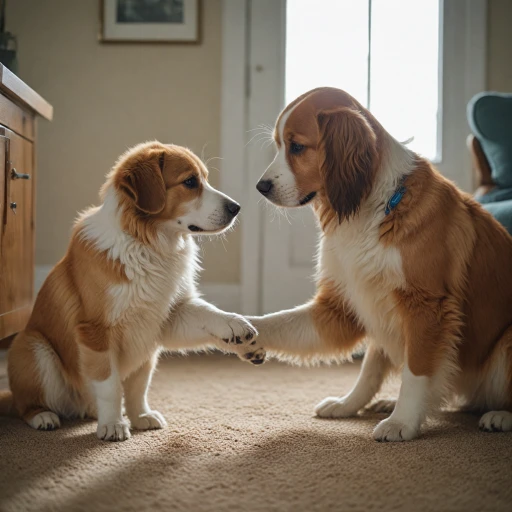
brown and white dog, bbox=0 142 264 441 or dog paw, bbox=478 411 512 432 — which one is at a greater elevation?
brown and white dog, bbox=0 142 264 441

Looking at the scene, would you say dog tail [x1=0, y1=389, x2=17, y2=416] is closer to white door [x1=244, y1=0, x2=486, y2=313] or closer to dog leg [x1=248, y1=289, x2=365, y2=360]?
dog leg [x1=248, y1=289, x2=365, y2=360]

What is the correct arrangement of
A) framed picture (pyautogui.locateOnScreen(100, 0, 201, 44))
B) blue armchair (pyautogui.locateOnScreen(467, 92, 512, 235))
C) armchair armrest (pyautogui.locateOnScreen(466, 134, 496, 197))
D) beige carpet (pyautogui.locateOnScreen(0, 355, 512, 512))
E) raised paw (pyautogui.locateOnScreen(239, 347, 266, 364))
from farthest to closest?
framed picture (pyautogui.locateOnScreen(100, 0, 201, 44)) < armchair armrest (pyautogui.locateOnScreen(466, 134, 496, 197)) < blue armchair (pyautogui.locateOnScreen(467, 92, 512, 235)) < raised paw (pyautogui.locateOnScreen(239, 347, 266, 364)) < beige carpet (pyautogui.locateOnScreen(0, 355, 512, 512))

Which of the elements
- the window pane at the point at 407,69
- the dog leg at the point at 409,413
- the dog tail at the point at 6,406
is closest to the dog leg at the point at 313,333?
the dog leg at the point at 409,413

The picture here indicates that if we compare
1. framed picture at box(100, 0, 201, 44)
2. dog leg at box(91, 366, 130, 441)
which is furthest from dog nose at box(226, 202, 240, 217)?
framed picture at box(100, 0, 201, 44)

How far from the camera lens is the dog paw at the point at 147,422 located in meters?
1.91

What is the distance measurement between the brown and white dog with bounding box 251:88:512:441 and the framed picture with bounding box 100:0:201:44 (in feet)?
6.47

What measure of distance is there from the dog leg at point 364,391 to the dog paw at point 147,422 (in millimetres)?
512

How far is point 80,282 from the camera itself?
1.87m

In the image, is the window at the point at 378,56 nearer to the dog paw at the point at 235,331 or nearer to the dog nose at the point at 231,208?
the dog nose at the point at 231,208

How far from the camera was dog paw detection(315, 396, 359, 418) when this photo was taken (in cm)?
205

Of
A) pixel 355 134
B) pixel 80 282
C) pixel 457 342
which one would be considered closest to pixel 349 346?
pixel 457 342

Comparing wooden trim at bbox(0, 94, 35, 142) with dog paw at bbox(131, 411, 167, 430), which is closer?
dog paw at bbox(131, 411, 167, 430)

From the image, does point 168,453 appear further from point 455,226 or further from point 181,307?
point 455,226

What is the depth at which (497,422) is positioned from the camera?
72.0 inches
